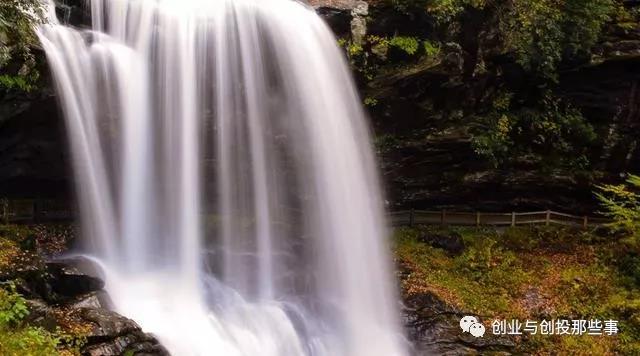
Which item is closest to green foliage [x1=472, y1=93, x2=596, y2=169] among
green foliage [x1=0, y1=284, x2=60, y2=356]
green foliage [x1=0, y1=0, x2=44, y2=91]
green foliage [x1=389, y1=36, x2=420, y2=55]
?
green foliage [x1=389, y1=36, x2=420, y2=55]

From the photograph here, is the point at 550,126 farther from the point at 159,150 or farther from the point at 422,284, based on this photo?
the point at 159,150

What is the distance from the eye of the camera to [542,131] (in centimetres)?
1770

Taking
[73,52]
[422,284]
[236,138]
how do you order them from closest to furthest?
1. [73,52]
2. [236,138]
3. [422,284]

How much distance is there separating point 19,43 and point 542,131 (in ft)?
49.1

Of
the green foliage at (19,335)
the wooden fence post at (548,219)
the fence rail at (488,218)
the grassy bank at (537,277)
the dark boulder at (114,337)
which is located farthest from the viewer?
the wooden fence post at (548,219)

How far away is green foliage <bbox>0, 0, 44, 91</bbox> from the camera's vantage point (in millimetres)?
9828

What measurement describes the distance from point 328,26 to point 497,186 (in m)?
7.70

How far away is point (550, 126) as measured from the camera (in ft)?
57.7

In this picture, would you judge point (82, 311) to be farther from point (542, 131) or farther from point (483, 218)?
point (542, 131)

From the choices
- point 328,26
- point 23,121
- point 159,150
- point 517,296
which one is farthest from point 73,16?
point 517,296

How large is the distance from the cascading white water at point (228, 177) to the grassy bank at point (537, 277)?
1798mm

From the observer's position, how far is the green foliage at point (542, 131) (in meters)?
17.3

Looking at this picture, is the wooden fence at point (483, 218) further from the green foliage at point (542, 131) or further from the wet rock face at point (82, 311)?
the wet rock face at point (82, 311)

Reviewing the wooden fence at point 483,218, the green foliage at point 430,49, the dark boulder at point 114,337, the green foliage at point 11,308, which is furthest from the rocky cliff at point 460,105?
the dark boulder at point 114,337
